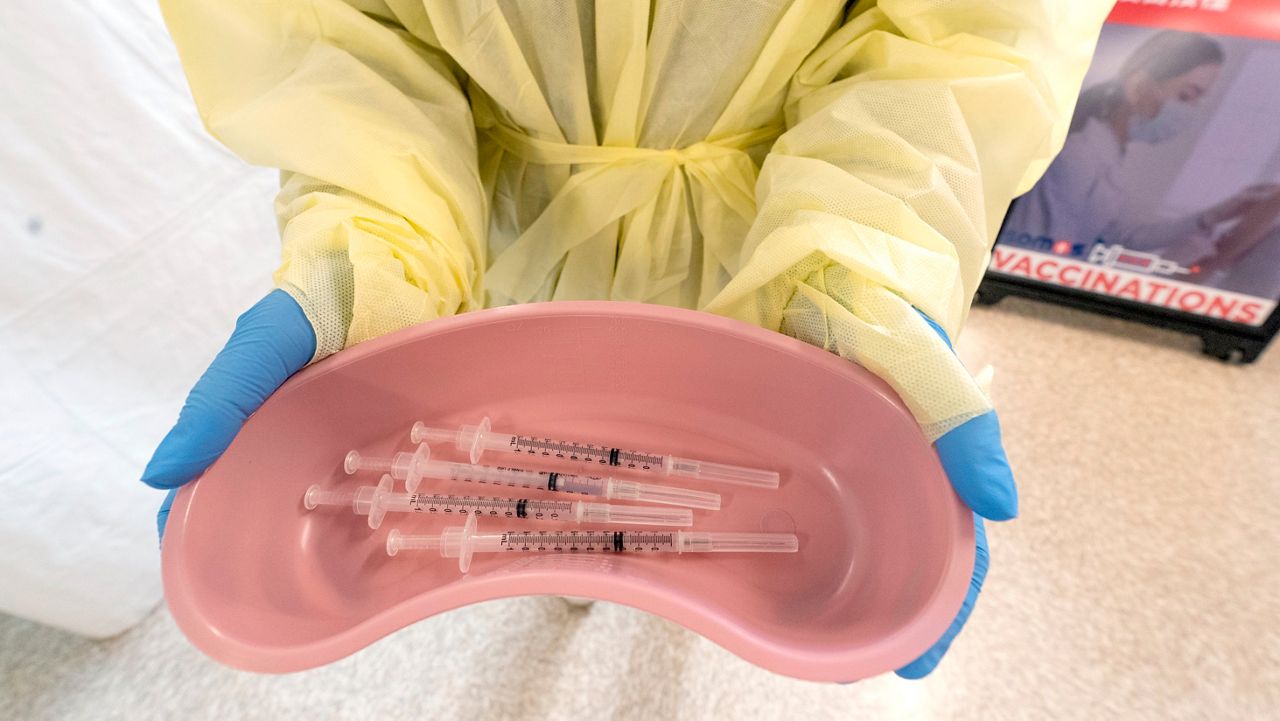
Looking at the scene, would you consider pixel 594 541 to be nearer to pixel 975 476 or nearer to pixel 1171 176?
pixel 975 476

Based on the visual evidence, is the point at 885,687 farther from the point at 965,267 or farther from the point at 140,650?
the point at 140,650

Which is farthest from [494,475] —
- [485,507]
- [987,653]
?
[987,653]

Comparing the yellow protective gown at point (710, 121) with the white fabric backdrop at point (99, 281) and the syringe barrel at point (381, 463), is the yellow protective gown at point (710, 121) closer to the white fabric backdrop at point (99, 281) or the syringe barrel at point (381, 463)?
the syringe barrel at point (381, 463)

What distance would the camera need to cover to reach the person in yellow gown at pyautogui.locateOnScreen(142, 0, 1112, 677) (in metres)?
0.50

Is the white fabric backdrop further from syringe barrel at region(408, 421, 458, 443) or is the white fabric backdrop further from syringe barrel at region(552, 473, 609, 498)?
syringe barrel at region(552, 473, 609, 498)

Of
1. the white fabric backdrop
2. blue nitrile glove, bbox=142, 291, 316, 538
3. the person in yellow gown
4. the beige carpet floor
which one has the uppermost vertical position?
the person in yellow gown

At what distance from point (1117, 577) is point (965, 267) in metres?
0.78

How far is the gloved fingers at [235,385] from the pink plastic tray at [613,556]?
0.06 feet

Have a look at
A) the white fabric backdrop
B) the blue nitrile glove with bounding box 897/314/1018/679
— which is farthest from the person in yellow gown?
the white fabric backdrop

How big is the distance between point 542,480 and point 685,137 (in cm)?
36

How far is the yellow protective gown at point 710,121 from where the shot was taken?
1.73 ft

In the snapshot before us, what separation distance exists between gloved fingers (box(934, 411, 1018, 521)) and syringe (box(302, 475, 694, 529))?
228 millimetres

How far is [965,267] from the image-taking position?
582 millimetres

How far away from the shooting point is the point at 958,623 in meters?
0.47
